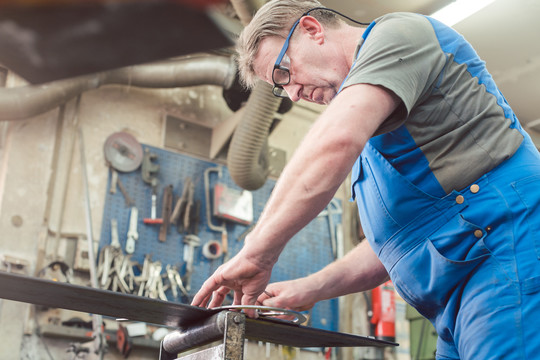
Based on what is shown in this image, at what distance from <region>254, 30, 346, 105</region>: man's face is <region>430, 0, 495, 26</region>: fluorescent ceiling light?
2.66 metres

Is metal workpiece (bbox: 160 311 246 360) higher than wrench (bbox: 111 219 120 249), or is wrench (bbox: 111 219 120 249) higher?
wrench (bbox: 111 219 120 249)

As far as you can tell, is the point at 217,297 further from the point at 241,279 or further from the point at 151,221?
the point at 151,221

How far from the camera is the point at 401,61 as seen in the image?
0.99 meters

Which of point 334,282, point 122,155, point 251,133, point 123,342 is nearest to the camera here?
point 334,282

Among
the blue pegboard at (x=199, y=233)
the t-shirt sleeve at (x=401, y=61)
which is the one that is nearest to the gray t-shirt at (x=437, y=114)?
the t-shirt sleeve at (x=401, y=61)

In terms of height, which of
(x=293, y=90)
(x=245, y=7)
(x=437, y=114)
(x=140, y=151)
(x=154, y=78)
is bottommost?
(x=437, y=114)

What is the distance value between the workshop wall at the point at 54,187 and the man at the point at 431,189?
2101mm

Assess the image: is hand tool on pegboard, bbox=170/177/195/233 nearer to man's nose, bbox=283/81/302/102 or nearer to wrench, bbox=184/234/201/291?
wrench, bbox=184/234/201/291

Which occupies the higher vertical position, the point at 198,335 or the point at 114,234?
the point at 114,234

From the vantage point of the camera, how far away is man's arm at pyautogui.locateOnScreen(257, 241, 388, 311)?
1376 millimetres

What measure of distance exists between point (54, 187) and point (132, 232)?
1.72ft

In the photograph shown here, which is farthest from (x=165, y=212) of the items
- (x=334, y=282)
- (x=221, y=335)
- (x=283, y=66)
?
(x=221, y=335)

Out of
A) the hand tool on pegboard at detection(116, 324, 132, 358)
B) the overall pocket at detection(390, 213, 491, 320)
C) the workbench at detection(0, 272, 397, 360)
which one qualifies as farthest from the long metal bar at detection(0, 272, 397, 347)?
the hand tool on pegboard at detection(116, 324, 132, 358)

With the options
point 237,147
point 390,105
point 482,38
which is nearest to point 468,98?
point 390,105
